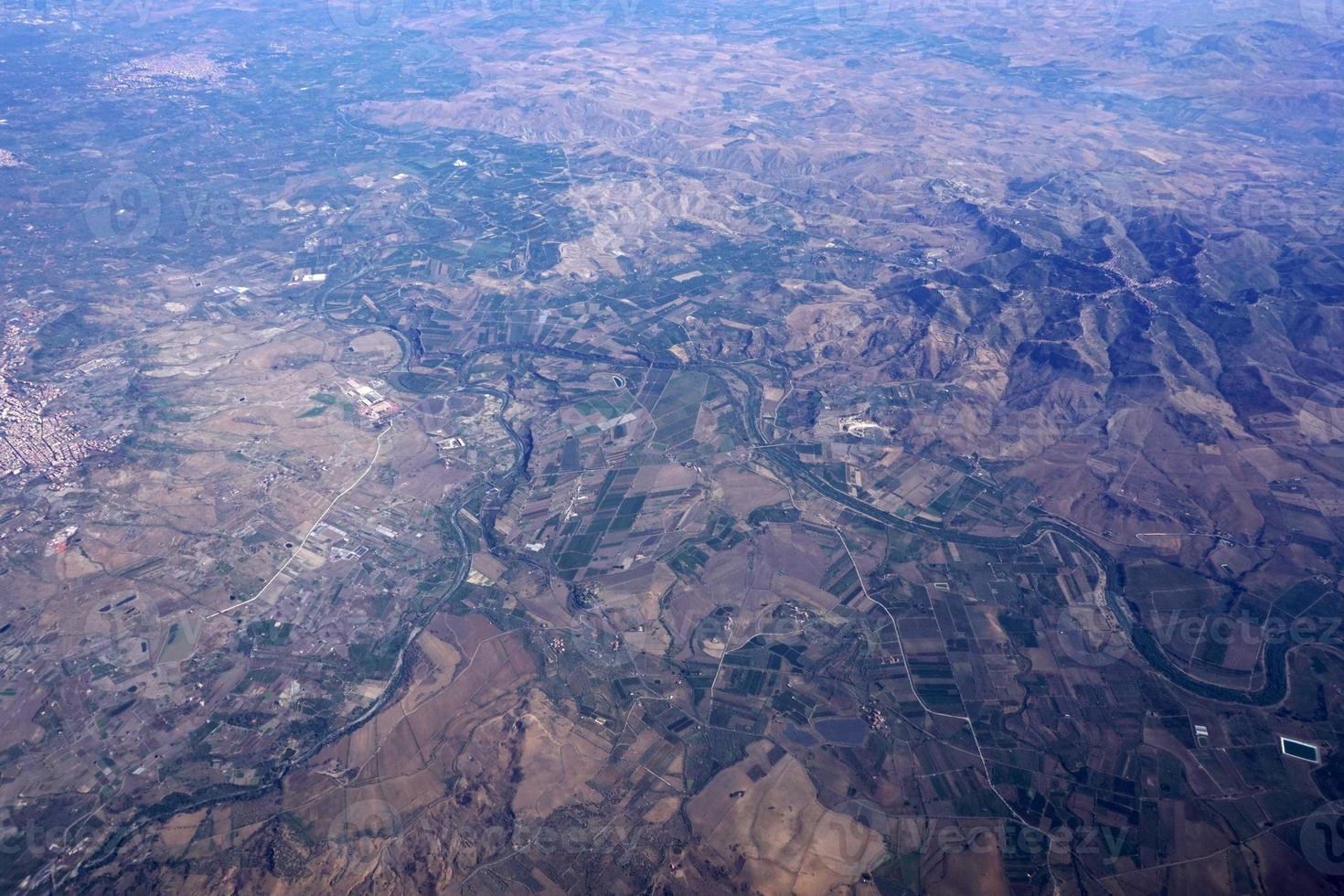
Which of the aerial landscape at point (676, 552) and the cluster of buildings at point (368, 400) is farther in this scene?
the cluster of buildings at point (368, 400)

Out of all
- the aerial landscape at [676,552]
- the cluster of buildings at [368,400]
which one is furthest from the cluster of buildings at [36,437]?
the cluster of buildings at [368,400]

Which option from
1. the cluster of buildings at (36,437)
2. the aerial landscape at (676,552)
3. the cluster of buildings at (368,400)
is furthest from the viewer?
the cluster of buildings at (368,400)

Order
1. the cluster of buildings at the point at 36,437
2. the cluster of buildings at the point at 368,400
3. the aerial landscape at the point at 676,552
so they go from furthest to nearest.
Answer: the cluster of buildings at the point at 368,400, the cluster of buildings at the point at 36,437, the aerial landscape at the point at 676,552

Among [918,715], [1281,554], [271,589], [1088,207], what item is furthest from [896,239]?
[271,589]

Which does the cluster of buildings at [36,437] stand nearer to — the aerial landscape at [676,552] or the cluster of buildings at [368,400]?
the aerial landscape at [676,552]

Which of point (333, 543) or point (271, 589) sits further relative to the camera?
point (333, 543)

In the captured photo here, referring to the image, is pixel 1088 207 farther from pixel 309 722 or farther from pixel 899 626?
pixel 309 722

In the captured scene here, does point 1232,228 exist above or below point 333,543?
above

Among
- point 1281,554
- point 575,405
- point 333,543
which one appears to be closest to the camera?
point 1281,554

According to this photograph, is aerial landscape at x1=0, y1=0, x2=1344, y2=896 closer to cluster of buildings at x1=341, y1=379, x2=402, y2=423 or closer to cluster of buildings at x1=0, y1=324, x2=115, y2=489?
cluster of buildings at x1=0, y1=324, x2=115, y2=489
